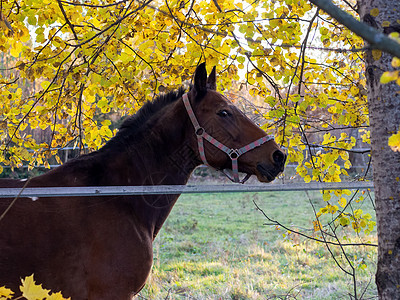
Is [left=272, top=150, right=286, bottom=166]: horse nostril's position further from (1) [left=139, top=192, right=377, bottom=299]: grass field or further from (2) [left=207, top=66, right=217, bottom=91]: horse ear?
(2) [left=207, top=66, right=217, bottom=91]: horse ear

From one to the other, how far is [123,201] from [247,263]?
3.62 metres

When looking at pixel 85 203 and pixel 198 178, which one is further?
pixel 198 178

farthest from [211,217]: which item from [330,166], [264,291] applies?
[330,166]

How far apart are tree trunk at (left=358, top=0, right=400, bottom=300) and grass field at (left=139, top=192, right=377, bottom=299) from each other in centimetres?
104

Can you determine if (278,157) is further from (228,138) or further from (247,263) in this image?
(247,263)

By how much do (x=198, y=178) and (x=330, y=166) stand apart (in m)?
13.4

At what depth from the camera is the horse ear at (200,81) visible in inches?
114

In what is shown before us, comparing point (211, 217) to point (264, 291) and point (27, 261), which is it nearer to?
point (264, 291)

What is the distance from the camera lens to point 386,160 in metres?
1.81

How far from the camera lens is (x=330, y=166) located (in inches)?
116

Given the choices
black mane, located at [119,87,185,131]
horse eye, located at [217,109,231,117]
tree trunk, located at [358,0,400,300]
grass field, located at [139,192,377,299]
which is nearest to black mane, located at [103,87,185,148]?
black mane, located at [119,87,185,131]

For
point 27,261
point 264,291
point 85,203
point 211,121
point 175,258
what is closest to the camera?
point 27,261

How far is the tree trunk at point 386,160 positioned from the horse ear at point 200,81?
1.30 metres

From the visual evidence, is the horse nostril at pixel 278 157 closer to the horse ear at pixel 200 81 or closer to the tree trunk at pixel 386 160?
the horse ear at pixel 200 81
